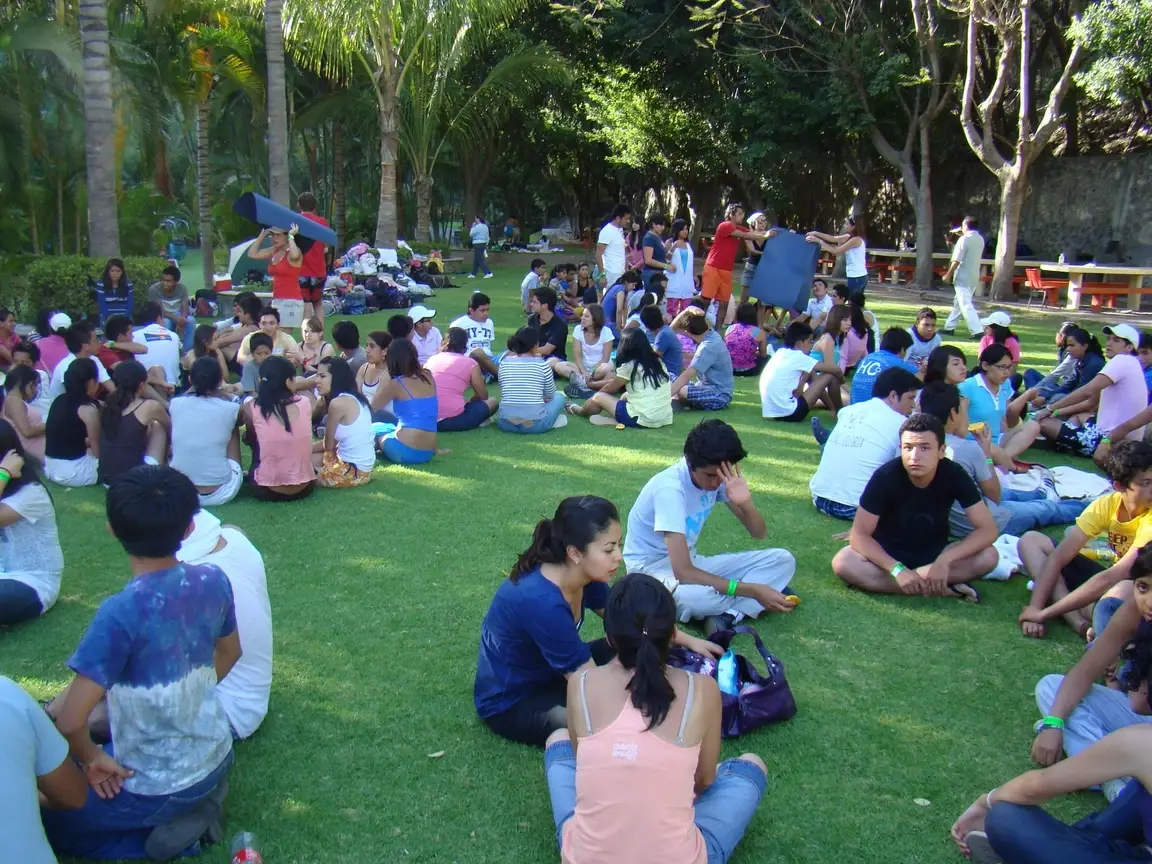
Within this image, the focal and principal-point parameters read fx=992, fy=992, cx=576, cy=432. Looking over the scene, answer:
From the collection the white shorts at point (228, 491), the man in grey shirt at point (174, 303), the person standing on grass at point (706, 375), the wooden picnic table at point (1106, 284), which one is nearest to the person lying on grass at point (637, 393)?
the person standing on grass at point (706, 375)

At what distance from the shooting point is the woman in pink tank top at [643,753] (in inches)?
112

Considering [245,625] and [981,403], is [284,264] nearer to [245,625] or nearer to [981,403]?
[981,403]

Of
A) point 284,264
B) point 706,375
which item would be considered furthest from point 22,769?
point 284,264

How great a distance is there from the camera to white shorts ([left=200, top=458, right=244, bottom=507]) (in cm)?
696

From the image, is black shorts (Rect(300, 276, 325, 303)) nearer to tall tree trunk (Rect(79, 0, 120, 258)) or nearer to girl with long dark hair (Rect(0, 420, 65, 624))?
tall tree trunk (Rect(79, 0, 120, 258))

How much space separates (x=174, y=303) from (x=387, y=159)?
10.2 meters

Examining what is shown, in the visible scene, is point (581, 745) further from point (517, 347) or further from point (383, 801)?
point (517, 347)

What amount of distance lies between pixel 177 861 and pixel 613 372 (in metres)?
7.48

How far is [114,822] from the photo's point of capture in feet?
10.5

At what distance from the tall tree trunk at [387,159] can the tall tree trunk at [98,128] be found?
781cm

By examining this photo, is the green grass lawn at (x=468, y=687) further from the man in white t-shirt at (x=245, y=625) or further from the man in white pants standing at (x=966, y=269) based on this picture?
the man in white pants standing at (x=966, y=269)

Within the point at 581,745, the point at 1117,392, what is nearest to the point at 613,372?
the point at 1117,392

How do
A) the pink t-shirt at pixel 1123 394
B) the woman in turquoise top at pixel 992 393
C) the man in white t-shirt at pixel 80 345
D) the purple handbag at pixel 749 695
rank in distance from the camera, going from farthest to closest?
1. the man in white t-shirt at pixel 80 345
2. the pink t-shirt at pixel 1123 394
3. the woman in turquoise top at pixel 992 393
4. the purple handbag at pixel 749 695

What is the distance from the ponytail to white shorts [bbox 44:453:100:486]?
5.55 m
